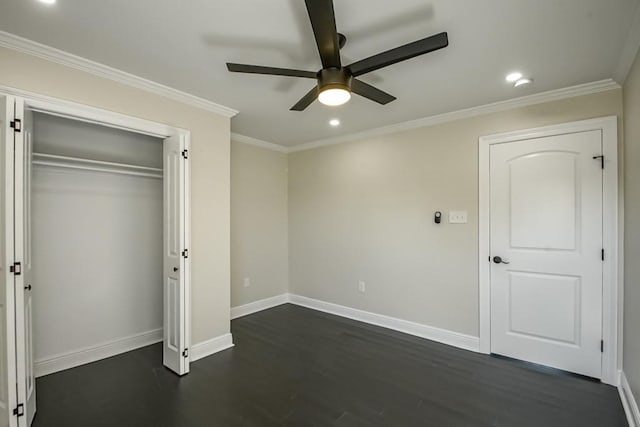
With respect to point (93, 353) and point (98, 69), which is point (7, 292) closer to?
point (93, 353)

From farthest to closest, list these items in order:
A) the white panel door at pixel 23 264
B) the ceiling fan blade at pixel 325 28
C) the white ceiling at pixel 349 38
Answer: the white panel door at pixel 23 264 → the white ceiling at pixel 349 38 → the ceiling fan blade at pixel 325 28

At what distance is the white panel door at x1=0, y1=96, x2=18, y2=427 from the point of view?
1.85 m

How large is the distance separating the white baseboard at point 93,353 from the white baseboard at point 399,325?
214 centimetres

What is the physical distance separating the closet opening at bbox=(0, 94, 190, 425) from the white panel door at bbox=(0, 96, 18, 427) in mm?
81

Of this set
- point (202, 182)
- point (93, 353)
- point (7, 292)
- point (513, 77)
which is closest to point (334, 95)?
point (513, 77)

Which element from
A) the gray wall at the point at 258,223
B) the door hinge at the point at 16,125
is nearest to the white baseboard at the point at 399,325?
the gray wall at the point at 258,223

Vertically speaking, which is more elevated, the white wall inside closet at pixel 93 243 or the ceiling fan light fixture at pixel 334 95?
the ceiling fan light fixture at pixel 334 95

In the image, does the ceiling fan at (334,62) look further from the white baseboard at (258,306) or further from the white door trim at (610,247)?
the white baseboard at (258,306)

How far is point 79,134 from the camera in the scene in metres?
2.90

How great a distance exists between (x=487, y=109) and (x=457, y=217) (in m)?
1.17

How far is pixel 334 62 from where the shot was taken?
1713mm

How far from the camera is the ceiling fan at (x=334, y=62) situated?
1419 mm

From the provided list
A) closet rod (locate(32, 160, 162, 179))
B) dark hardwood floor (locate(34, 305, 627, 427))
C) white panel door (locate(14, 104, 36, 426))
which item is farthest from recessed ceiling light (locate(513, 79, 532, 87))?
white panel door (locate(14, 104, 36, 426))

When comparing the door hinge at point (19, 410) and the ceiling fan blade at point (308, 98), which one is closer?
the door hinge at point (19, 410)
